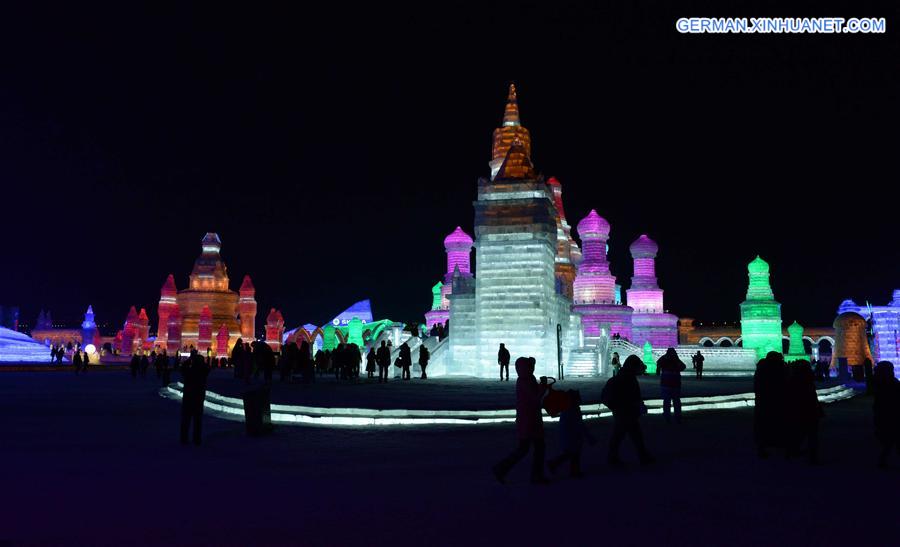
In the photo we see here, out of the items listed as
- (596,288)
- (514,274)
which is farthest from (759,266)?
(514,274)

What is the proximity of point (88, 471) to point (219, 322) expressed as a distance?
76.0 metres

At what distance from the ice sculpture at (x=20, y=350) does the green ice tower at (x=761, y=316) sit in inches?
2234

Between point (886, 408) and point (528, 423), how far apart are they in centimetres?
490

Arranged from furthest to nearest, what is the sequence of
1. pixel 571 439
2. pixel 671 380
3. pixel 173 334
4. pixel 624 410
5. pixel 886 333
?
1. pixel 173 334
2. pixel 886 333
3. pixel 671 380
4. pixel 624 410
5. pixel 571 439

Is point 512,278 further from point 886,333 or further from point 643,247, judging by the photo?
point 643,247

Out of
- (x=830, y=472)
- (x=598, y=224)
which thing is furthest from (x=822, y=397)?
(x=598, y=224)

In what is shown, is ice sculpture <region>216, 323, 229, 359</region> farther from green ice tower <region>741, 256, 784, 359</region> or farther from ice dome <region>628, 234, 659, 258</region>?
green ice tower <region>741, 256, 784, 359</region>

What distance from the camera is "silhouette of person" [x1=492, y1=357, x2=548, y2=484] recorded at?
804cm

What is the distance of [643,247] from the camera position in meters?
67.5

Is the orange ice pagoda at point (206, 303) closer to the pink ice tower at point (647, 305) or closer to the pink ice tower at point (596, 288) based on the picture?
the pink ice tower at point (596, 288)

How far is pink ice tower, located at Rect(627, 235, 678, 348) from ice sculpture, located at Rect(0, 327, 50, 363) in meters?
50.1

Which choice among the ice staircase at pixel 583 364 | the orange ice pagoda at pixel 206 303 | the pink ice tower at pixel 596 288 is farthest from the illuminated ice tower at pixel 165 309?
the ice staircase at pixel 583 364

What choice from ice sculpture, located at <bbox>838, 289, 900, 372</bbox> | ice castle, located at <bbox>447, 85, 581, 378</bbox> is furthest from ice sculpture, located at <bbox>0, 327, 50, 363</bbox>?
ice sculpture, located at <bbox>838, 289, 900, 372</bbox>

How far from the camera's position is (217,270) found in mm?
83562
